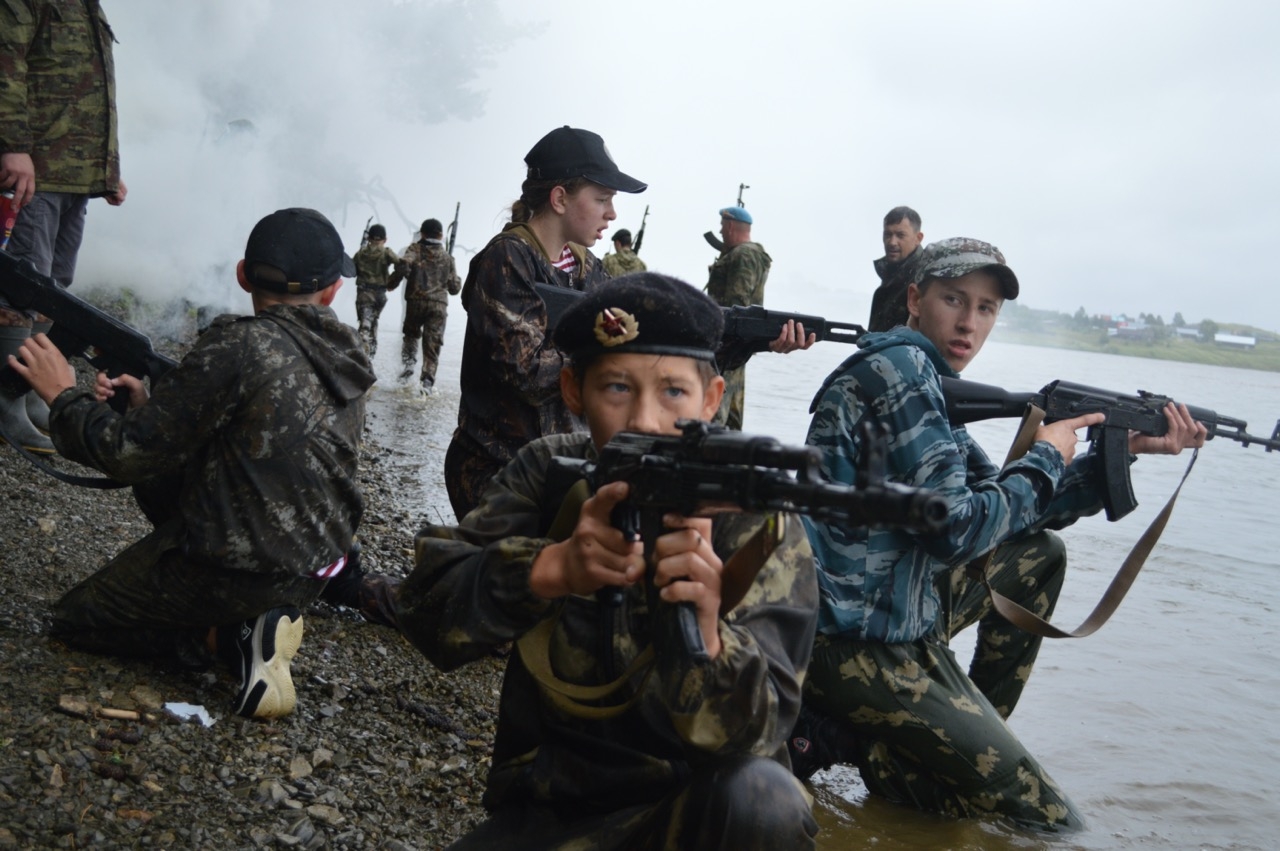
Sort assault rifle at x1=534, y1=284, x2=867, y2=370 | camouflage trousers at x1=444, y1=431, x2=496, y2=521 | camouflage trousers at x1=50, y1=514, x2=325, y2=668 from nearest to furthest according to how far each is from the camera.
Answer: camouflage trousers at x1=50, y1=514, x2=325, y2=668
camouflage trousers at x1=444, y1=431, x2=496, y2=521
assault rifle at x1=534, y1=284, x2=867, y2=370

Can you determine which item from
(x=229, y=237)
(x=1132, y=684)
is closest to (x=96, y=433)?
(x=1132, y=684)

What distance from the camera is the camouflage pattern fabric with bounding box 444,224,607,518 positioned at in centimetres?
451

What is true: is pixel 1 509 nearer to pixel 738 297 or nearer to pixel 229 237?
pixel 738 297

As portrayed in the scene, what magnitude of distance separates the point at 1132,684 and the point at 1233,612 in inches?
120

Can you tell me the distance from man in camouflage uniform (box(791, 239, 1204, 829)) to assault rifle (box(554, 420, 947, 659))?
1551 mm

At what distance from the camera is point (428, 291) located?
52.3 ft

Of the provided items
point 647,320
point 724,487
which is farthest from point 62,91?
point 724,487

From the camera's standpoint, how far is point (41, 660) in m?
3.47

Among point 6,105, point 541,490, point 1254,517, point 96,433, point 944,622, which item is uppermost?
point 6,105

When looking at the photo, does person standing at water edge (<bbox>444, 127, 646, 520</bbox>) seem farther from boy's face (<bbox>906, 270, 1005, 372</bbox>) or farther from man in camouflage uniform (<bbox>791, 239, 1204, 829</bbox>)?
boy's face (<bbox>906, 270, 1005, 372</bbox>)

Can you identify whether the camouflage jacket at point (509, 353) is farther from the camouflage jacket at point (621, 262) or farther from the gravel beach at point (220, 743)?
the camouflage jacket at point (621, 262)

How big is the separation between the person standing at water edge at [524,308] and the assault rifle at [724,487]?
2.49 metres

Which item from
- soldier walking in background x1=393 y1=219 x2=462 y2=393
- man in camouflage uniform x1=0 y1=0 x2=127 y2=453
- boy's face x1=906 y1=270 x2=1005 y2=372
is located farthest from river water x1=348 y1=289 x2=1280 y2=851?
man in camouflage uniform x1=0 y1=0 x2=127 y2=453

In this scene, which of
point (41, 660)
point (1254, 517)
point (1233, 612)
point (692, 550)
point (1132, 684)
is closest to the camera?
point (692, 550)
